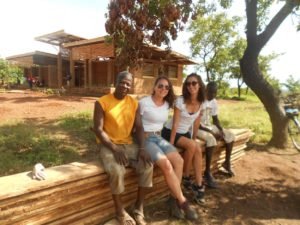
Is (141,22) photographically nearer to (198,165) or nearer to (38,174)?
(198,165)

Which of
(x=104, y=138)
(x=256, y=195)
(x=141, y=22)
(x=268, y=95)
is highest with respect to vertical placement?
(x=141, y=22)

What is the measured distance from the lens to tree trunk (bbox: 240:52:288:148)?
7.13 meters

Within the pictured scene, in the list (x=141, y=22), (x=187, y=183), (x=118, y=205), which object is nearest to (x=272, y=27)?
(x=141, y=22)

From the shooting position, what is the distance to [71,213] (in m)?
3.18

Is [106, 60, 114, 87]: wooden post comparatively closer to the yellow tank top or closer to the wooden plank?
the yellow tank top

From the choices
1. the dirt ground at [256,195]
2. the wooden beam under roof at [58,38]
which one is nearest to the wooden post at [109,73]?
the wooden beam under roof at [58,38]

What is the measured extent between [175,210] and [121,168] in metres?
0.95

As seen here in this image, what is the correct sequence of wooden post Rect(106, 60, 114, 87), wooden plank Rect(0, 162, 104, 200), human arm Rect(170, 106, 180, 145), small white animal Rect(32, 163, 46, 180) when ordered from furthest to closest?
wooden post Rect(106, 60, 114, 87)
human arm Rect(170, 106, 180, 145)
small white animal Rect(32, 163, 46, 180)
wooden plank Rect(0, 162, 104, 200)

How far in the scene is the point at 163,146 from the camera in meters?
3.91

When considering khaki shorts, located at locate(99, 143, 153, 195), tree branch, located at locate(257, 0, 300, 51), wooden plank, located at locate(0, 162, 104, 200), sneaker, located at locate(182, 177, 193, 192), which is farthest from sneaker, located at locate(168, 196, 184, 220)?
tree branch, located at locate(257, 0, 300, 51)

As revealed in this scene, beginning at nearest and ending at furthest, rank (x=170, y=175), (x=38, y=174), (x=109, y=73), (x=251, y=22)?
(x=38, y=174) → (x=170, y=175) → (x=251, y=22) → (x=109, y=73)

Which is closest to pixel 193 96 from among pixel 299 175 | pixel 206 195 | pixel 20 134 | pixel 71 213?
pixel 206 195

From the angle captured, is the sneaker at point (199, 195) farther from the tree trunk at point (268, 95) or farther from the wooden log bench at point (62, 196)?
the tree trunk at point (268, 95)

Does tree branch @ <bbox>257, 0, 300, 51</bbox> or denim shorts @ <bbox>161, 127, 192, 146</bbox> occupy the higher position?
tree branch @ <bbox>257, 0, 300, 51</bbox>
